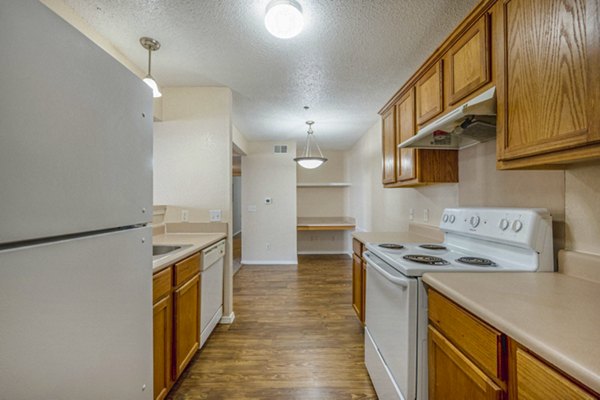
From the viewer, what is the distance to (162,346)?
1463 millimetres

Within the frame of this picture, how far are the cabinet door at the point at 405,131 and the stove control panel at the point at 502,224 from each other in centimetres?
47

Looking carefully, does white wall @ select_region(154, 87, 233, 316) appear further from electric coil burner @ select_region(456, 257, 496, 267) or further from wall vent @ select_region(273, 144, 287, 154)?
wall vent @ select_region(273, 144, 287, 154)

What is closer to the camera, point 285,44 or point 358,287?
point 285,44

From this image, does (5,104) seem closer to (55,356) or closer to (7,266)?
(7,266)

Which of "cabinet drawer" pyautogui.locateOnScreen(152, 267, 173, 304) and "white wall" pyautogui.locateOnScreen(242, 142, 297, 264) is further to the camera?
"white wall" pyautogui.locateOnScreen(242, 142, 297, 264)

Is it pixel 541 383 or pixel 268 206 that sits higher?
pixel 268 206

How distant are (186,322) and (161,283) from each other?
1.70 feet

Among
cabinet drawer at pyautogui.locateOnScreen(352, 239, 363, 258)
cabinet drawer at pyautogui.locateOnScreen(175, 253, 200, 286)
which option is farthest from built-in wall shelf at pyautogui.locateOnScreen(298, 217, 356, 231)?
cabinet drawer at pyautogui.locateOnScreen(175, 253, 200, 286)

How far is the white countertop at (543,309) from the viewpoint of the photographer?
574mm

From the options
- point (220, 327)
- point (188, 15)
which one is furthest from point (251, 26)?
point (220, 327)

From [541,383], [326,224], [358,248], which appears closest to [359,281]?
[358,248]

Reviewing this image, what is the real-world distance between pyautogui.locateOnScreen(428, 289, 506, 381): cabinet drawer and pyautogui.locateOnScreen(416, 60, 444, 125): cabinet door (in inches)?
48.4

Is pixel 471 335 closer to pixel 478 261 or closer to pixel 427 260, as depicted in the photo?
pixel 427 260

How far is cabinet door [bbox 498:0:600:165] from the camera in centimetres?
80
